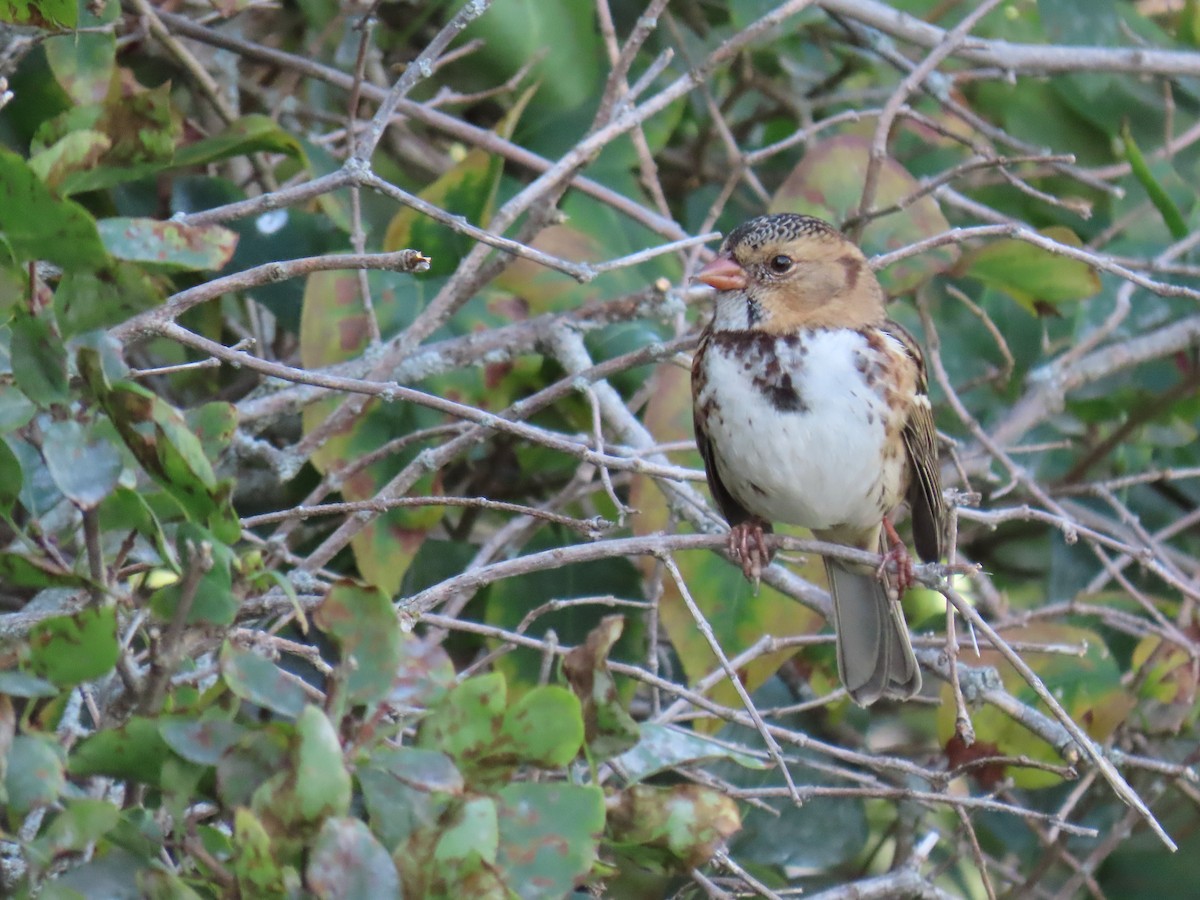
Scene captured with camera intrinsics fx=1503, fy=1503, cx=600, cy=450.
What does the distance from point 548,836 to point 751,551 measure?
125cm

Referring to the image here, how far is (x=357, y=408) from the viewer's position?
241 cm

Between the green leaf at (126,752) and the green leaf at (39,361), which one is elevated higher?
the green leaf at (39,361)

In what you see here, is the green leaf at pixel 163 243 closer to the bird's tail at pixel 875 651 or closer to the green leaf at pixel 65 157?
the green leaf at pixel 65 157

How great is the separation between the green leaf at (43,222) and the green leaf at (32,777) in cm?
42

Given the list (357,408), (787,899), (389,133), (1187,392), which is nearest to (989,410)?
(1187,392)

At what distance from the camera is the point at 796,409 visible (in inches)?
108

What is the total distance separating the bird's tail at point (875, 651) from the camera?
9.04ft

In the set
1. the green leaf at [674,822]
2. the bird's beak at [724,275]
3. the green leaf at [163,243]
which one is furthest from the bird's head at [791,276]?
the green leaf at [163,243]

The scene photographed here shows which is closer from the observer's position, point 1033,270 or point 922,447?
point 922,447

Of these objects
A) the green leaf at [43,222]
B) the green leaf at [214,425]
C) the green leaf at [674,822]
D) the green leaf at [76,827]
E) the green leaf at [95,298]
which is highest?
the green leaf at [43,222]

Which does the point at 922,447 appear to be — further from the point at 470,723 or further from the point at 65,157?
the point at 65,157

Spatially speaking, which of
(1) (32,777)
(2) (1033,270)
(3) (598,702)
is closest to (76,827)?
(1) (32,777)

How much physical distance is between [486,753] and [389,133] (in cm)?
212

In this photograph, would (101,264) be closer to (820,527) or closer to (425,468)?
(425,468)
